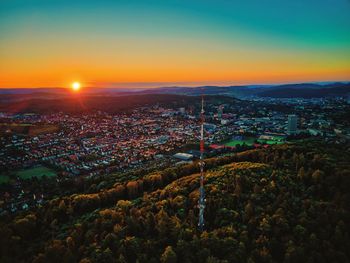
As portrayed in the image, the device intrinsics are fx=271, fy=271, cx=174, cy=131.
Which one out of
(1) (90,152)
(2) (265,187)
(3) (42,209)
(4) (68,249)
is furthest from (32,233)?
(1) (90,152)

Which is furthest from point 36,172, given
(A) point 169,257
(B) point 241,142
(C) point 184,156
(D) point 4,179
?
(B) point 241,142

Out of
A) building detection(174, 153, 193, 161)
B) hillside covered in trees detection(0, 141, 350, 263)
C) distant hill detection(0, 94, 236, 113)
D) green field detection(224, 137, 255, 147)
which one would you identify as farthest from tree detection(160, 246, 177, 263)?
distant hill detection(0, 94, 236, 113)

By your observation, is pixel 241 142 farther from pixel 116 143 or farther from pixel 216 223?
pixel 216 223

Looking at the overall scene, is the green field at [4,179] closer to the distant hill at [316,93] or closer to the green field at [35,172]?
the green field at [35,172]

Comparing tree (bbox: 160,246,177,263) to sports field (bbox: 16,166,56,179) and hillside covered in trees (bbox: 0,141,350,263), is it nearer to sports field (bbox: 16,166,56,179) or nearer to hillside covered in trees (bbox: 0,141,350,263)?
hillside covered in trees (bbox: 0,141,350,263)

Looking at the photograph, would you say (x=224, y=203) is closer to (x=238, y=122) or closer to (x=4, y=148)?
(x=4, y=148)

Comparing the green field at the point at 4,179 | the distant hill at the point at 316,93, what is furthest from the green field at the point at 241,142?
the distant hill at the point at 316,93

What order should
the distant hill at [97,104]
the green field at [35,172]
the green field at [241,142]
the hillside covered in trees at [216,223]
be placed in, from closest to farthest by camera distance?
the hillside covered in trees at [216,223]
the green field at [35,172]
the green field at [241,142]
the distant hill at [97,104]
